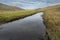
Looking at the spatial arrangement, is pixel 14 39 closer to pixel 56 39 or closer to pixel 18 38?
pixel 18 38

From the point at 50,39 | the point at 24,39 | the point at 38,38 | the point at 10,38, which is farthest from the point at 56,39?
the point at 10,38

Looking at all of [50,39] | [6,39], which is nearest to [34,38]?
[50,39]

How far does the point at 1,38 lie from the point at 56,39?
29.6 feet

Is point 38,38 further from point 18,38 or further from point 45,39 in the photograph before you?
point 18,38

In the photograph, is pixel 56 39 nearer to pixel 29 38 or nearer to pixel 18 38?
pixel 29 38

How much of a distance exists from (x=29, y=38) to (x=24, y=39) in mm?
1192

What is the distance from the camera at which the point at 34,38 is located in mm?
27812

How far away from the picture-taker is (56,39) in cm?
2733

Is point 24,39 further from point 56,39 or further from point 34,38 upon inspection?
point 56,39

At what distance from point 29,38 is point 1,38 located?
462 centimetres

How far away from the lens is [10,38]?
2694cm

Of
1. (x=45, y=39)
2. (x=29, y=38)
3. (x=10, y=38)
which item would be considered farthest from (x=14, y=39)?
(x=45, y=39)

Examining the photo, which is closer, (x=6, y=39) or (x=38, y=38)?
(x=6, y=39)

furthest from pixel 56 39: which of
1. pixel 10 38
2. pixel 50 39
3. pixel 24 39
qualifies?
pixel 10 38
